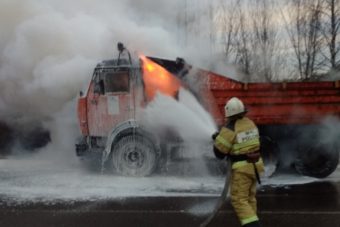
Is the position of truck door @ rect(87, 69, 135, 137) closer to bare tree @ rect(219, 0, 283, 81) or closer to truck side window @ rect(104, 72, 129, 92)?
truck side window @ rect(104, 72, 129, 92)

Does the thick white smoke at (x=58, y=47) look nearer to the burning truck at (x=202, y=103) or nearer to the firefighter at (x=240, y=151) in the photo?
the burning truck at (x=202, y=103)

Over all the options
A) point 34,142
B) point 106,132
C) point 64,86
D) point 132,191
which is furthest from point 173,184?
point 34,142

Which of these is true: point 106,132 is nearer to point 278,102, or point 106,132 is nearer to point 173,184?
point 173,184

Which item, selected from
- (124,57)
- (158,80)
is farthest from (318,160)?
(124,57)

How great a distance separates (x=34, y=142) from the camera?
50.1 ft

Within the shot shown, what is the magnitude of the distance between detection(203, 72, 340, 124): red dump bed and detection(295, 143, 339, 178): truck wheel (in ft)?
2.10

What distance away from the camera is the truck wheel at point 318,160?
10.8 metres

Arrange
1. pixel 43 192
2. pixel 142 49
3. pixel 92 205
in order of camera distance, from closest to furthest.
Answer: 1. pixel 92 205
2. pixel 43 192
3. pixel 142 49

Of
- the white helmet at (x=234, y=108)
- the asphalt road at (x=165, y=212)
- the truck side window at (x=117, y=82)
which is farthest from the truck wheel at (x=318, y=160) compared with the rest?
the white helmet at (x=234, y=108)

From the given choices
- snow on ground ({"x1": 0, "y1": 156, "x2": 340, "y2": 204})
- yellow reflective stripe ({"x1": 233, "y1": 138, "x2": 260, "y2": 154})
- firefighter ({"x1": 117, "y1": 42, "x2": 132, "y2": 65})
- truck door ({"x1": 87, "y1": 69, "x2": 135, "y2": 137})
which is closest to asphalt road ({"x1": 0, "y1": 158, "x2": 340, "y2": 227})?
snow on ground ({"x1": 0, "y1": 156, "x2": 340, "y2": 204})

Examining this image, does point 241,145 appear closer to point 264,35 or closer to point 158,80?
point 158,80

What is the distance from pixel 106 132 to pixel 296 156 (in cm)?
386

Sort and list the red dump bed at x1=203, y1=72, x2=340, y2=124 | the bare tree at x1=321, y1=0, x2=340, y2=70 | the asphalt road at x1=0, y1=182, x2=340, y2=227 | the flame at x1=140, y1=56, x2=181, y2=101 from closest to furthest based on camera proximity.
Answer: the asphalt road at x1=0, y1=182, x2=340, y2=227, the red dump bed at x1=203, y1=72, x2=340, y2=124, the flame at x1=140, y1=56, x2=181, y2=101, the bare tree at x1=321, y1=0, x2=340, y2=70

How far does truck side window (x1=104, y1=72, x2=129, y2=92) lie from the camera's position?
438 inches
